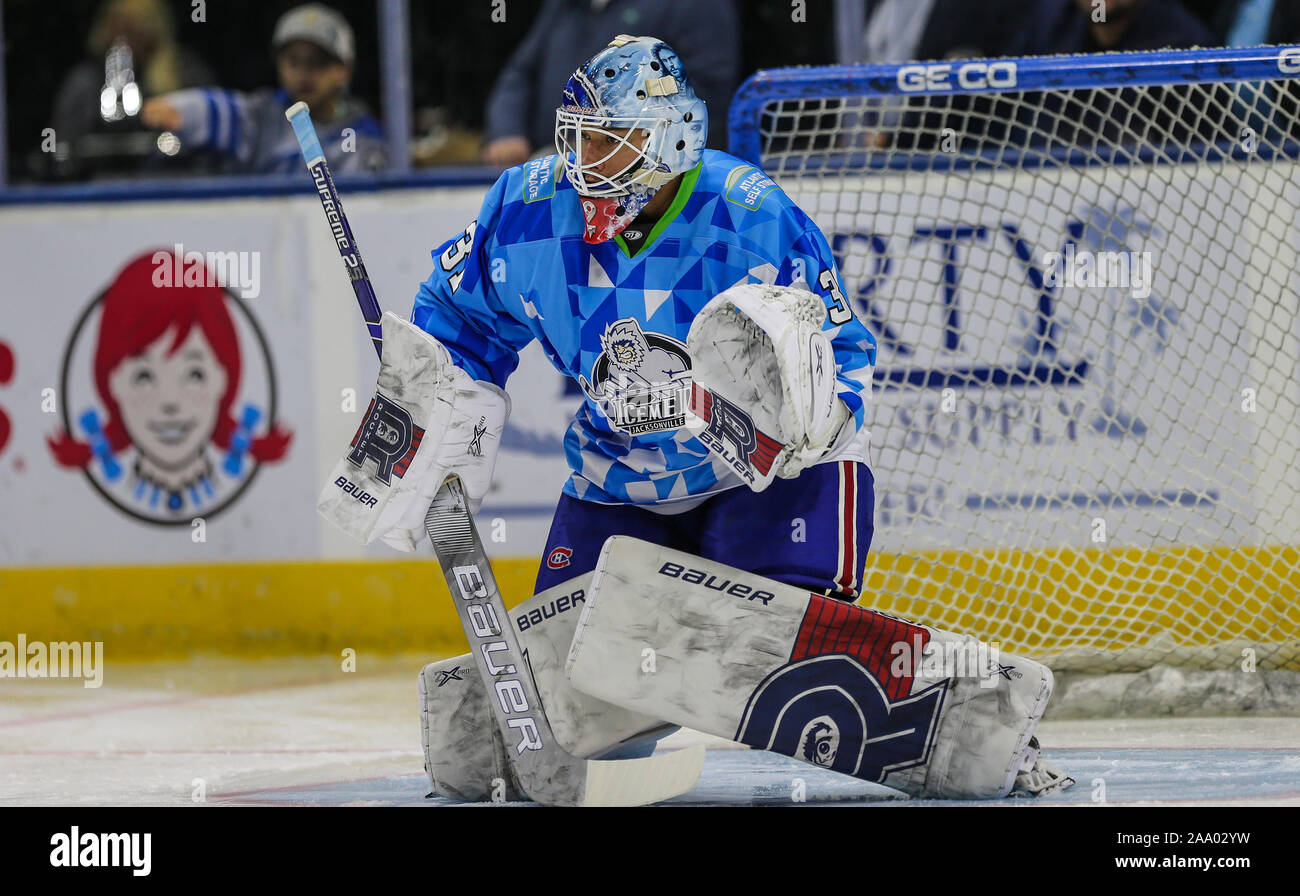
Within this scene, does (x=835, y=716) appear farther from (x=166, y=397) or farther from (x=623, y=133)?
(x=166, y=397)

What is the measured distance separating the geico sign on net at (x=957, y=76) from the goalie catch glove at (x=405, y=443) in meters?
1.33

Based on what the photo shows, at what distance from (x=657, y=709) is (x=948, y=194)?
2.26 m

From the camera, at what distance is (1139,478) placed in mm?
4195

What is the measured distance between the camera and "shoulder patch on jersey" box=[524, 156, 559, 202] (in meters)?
2.66

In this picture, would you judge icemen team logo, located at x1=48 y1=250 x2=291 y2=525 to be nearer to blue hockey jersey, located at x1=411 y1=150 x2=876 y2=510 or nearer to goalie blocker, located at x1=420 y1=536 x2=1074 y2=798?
blue hockey jersey, located at x1=411 y1=150 x2=876 y2=510

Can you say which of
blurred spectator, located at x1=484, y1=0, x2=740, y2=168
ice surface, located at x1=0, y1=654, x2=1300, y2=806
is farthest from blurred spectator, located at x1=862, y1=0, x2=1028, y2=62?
ice surface, located at x1=0, y1=654, x2=1300, y2=806

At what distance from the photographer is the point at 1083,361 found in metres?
4.25

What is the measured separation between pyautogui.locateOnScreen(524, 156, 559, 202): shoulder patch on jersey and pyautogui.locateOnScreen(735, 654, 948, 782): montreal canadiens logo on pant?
84 cm

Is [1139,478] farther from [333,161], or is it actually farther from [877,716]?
[333,161]

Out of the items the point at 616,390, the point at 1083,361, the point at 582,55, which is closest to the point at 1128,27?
the point at 1083,361

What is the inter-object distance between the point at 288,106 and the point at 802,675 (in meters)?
3.08

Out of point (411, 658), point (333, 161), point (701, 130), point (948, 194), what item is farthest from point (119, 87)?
point (701, 130)
